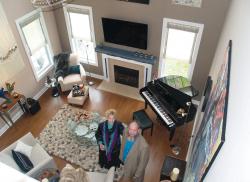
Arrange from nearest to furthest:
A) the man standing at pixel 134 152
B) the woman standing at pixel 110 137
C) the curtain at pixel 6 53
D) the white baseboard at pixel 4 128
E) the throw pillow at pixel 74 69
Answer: the man standing at pixel 134 152
the woman standing at pixel 110 137
the curtain at pixel 6 53
the white baseboard at pixel 4 128
the throw pillow at pixel 74 69

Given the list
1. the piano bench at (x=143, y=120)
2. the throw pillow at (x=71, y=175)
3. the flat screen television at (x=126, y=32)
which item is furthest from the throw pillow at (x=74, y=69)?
the throw pillow at (x=71, y=175)

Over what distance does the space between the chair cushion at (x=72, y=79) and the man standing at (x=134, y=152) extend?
327cm

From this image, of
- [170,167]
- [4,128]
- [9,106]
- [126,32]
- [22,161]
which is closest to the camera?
[170,167]

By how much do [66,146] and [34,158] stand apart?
939 millimetres

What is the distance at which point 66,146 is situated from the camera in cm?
547

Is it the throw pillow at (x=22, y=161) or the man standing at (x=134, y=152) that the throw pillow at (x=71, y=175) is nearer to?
the man standing at (x=134, y=152)

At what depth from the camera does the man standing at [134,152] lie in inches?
144

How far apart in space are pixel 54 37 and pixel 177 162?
5.21 meters

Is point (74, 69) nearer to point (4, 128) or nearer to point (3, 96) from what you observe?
point (3, 96)

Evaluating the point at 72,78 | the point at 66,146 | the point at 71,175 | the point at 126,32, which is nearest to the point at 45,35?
the point at 72,78

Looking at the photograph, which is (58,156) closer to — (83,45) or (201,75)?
(83,45)

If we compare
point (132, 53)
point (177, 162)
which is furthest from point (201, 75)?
point (177, 162)

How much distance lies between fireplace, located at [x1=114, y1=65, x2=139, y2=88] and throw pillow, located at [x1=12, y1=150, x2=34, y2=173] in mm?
3573

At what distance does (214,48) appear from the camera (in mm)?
5328
